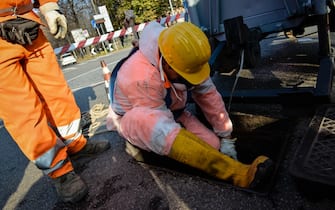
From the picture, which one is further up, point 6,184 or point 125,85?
point 125,85

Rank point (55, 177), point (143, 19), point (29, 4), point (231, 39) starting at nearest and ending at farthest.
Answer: point (55, 177)
point (29, 4)
point (231, 39)
point (143, 19)

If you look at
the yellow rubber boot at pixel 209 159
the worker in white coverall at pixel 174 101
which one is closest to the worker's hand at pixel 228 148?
the worker in white coverall at pixel 174 101

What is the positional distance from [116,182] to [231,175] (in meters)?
0.81

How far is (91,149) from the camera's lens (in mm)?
2363

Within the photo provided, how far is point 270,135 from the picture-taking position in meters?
2.16

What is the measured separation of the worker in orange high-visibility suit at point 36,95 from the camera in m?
1.72

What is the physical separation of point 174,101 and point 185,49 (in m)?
0.53

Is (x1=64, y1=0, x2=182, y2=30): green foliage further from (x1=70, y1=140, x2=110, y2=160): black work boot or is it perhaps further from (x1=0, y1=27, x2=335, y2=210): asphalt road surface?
(x1=70, y1=140, x2=110, y2=160): black work boot

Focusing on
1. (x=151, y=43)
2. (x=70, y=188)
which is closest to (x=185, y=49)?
(x=151, y=43)

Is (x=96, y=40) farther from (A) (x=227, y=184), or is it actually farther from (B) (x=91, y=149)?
(A) (x=227, y=184)

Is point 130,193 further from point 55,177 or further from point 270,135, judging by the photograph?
point 270,135

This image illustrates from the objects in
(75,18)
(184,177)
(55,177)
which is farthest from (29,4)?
(75,18)

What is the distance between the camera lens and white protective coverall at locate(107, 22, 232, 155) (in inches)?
62.0

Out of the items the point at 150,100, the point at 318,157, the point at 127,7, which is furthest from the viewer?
the point at 127,7
